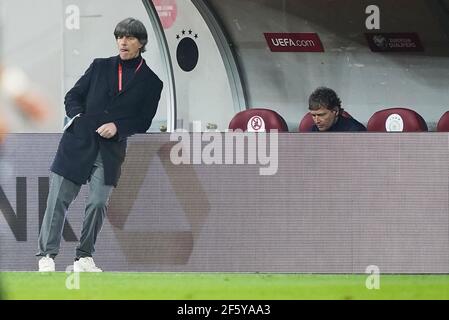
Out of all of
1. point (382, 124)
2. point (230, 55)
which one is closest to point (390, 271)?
point (382, 124)

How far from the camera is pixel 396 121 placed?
890 cm

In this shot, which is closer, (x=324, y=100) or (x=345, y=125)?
(x=345, y=125)

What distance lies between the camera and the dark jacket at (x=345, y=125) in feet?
27.5

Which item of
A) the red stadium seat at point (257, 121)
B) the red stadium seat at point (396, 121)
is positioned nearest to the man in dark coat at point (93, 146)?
the red stadium seat at point (257, 121)

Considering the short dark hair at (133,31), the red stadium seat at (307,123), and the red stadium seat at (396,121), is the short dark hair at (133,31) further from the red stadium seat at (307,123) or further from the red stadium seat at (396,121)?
the red stadium seat at (396,121)

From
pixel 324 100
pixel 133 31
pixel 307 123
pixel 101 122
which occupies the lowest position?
pixel 101 122

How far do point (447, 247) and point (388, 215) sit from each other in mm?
389

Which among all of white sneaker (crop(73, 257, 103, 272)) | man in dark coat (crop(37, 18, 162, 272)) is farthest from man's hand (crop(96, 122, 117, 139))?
white sneaker (crop(73, 257, 103, 272))

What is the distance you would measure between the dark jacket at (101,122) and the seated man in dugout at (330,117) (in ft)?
3.76

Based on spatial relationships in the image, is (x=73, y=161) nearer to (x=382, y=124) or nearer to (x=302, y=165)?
(x=302, y=165)

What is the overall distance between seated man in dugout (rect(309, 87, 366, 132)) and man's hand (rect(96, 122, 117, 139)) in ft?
4.43

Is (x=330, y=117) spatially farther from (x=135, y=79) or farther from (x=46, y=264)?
(x=46, y=264)

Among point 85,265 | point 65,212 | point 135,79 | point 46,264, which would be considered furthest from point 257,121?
point 46,264

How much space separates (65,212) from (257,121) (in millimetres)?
1543
